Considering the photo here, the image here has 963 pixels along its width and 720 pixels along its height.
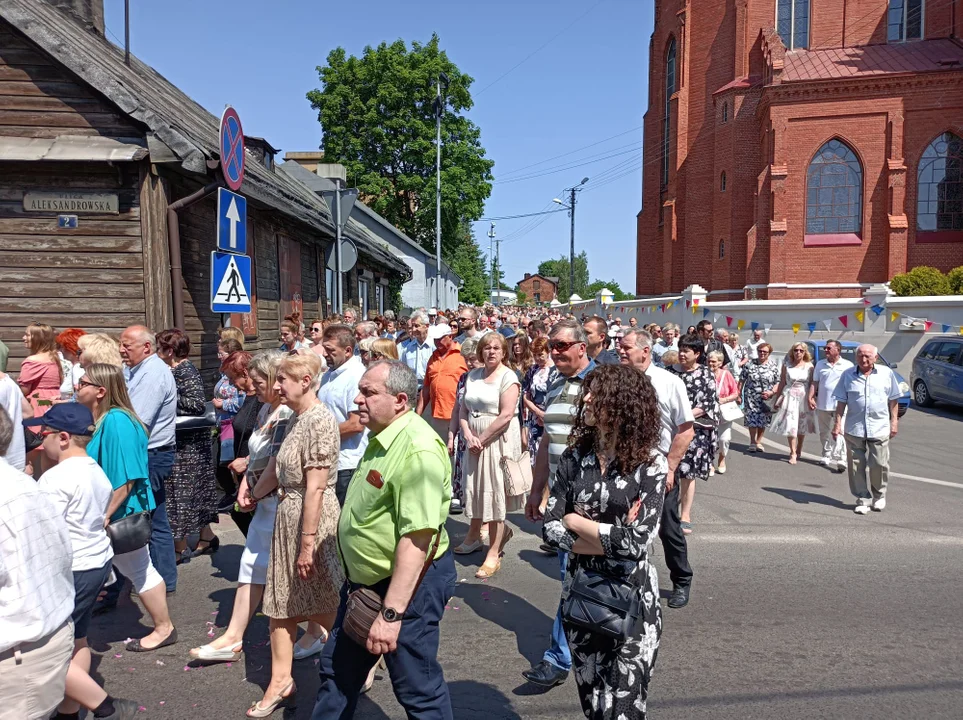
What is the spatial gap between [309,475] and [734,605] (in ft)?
10.5

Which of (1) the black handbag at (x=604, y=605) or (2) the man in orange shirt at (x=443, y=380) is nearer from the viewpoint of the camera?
(1) the black handbag at (x=604, y=605)

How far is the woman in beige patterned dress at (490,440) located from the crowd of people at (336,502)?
0.06 ft

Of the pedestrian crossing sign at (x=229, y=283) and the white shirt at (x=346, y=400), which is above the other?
the pedestrian crossing sign at (x=229, y=283)

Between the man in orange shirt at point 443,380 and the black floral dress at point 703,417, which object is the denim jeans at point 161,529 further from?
the black floral dress at point 703,417

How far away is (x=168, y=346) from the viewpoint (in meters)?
5.96

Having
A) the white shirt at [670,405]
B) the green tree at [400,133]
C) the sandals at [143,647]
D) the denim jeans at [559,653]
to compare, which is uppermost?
the green tree at [400,133]

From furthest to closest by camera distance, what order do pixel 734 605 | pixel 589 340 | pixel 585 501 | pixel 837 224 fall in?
pixel 837 224
pixel 589 340
pixel 734 605
pixel 585 501

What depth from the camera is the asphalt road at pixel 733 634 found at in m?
3.85

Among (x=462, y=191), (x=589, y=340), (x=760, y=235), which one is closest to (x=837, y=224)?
(x=760, y=235)

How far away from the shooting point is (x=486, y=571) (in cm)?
575

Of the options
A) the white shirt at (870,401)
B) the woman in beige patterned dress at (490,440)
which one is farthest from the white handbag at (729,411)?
the woman in beige patterned dress at (490,440)

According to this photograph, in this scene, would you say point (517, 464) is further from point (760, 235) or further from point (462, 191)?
point (462, 191)

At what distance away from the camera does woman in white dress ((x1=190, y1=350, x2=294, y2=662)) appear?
403 centimetres

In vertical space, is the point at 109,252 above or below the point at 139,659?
above
